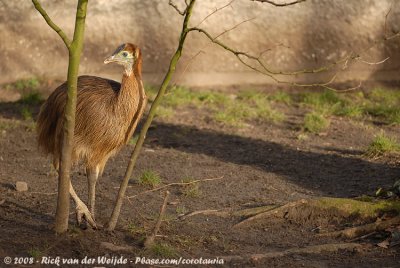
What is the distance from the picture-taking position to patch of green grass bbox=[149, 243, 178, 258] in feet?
16.8

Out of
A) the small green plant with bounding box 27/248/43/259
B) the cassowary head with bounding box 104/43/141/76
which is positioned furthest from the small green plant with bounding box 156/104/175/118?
the small green plant with bounding box 27/248/43/259

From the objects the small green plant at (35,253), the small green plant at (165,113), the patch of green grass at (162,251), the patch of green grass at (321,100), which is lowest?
the small green plant at (35,253)

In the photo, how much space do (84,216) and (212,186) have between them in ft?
5.80

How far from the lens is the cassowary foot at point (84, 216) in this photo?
556cm

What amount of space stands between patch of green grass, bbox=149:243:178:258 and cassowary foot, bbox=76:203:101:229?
56 centimetres

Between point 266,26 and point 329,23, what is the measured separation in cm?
82

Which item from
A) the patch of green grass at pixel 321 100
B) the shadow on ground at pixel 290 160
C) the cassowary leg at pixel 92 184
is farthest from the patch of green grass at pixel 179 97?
the cassowary leg at pixel 92 184

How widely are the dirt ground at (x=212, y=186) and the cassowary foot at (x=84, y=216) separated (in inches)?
2.8

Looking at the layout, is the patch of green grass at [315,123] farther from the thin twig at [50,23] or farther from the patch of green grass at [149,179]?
the thin twig at [50,23]

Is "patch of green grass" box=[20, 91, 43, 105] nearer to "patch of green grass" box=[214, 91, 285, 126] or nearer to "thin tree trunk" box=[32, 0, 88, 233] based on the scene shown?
"patch of green grass" box=[214, 91, 285, 126]

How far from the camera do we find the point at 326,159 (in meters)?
8.13

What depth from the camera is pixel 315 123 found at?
929 cm

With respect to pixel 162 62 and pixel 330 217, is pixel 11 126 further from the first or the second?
pixel 330 217

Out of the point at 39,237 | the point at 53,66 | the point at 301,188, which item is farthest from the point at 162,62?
the point at 39,237
